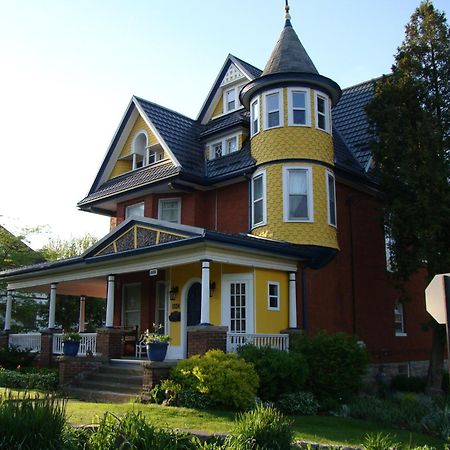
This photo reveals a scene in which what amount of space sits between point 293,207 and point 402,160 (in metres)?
3.72

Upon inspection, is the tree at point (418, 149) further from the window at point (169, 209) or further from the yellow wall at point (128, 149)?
the yellow wall at point (128, 149)

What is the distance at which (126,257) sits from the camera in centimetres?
1770

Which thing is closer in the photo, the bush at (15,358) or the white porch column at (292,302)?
the white porch column at (292,302)

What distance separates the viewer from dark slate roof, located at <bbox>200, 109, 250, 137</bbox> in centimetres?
2162

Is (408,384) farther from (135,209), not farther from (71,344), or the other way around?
(135,209)

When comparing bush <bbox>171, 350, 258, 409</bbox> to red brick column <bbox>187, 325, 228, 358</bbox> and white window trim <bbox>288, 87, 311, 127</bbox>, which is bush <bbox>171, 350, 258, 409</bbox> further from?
white window trim <bbox>288, 87, 311, 127</bbox>

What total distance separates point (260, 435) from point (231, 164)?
1440 centimetres

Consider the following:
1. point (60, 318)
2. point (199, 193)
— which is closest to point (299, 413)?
point (199, 193)

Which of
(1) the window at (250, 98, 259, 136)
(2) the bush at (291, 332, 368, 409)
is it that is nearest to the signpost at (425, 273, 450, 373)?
(2) the bush at (291, 332, 368, 409)

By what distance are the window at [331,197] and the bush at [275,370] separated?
5.90m

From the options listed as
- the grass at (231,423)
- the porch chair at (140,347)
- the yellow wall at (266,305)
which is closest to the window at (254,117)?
the yellow wall at (266,305)

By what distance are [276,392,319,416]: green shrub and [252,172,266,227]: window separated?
642cm

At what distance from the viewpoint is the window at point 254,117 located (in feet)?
65.5

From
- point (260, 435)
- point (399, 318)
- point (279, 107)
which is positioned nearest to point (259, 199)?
point (279, 107)
